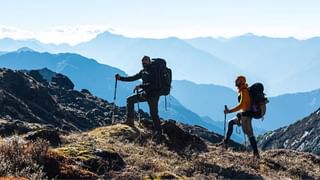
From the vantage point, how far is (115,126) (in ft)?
58.7

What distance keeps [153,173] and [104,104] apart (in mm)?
129572

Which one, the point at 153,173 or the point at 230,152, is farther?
the point at 230,152

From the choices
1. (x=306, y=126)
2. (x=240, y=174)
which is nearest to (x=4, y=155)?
(x=240, y=174)

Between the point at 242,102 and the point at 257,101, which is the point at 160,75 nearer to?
the point at 242,102

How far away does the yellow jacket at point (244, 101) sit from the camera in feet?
54.1

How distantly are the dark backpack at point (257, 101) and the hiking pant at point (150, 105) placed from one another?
2.79 metres

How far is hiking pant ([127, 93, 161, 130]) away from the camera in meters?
17.5

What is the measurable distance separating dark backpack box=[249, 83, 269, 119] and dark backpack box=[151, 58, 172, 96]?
7.89ft

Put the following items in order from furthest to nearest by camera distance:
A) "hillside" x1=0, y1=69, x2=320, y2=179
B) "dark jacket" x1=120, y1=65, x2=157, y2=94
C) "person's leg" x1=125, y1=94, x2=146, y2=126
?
"person's leg" x1=125, y1=94, x2=146, y2=126 < "dark jacket" x1=120, y1=65, x2=157, y2=94 < "hillside" x1=0, y1=69, x2=320, y2=179

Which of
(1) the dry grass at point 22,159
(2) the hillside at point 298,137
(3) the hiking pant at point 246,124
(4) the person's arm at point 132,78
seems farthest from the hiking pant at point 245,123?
(2) the hillside at point 298,137

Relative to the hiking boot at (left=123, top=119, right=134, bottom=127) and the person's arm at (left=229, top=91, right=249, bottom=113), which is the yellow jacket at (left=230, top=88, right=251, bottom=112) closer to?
the person's arm at (left=229, top=91, right=249, bottom=113)

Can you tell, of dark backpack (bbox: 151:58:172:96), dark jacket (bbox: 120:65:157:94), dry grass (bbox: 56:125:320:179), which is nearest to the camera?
dry grass (bbox: 56:125:320:179)

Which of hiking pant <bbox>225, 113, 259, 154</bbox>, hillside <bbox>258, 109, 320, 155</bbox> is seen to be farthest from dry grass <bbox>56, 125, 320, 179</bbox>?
hillside <bbox>258, 109, 320, 155</bbox>

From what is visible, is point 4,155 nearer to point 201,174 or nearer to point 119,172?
point 119,172
